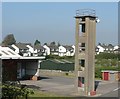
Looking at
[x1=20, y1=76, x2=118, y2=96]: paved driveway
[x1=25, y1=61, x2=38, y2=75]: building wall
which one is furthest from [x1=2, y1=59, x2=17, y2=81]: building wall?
[x1=25, y1=61, x2=38, y2=75]: building wall

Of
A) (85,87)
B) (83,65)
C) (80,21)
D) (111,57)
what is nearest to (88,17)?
(80,21)

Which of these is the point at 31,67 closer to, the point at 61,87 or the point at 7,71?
the point at 61,87

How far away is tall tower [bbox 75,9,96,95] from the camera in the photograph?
28.0m

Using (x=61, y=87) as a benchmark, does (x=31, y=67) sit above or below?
above

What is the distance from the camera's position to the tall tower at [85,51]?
27969mm

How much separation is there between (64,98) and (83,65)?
598 cm

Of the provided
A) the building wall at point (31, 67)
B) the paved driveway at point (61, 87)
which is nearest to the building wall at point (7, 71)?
the paved driveway at point (61, 87)

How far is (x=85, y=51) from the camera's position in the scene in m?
28.2

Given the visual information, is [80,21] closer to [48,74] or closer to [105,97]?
[105,97]

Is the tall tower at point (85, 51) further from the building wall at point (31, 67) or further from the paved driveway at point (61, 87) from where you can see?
the building wall at point (31, 67)

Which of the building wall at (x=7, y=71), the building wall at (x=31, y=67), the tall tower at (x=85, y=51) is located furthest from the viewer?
the building wall at (x=31, y=67)

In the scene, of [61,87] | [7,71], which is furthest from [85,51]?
[7,71]

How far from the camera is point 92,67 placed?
94.3 ft

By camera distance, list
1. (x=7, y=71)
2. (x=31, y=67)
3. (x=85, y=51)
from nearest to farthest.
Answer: (x=7, y=71) < (x=85, y=51) < (x=31, y=67)
